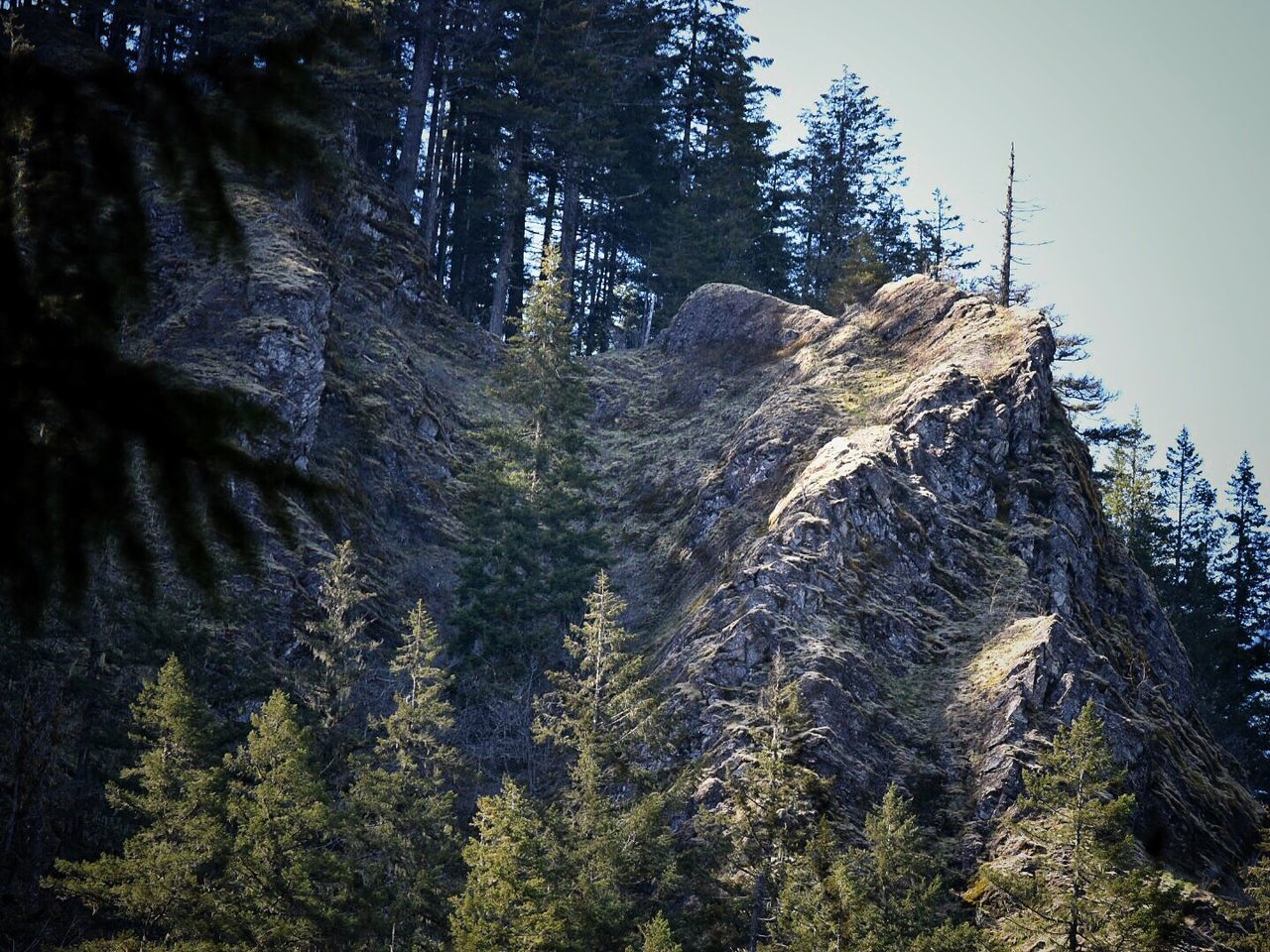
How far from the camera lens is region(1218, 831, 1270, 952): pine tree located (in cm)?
1752

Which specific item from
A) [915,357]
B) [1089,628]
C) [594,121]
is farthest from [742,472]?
[594,121]

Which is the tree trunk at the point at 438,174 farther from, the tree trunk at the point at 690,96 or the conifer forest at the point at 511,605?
the tree trunk at the point at 690,96

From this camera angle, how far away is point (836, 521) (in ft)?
84.8

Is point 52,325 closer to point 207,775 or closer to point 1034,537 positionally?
point 207,775

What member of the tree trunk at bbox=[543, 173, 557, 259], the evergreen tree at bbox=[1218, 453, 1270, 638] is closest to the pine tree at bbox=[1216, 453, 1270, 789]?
the evergreen tree at bbox=[1218, 453, 1270, 638]

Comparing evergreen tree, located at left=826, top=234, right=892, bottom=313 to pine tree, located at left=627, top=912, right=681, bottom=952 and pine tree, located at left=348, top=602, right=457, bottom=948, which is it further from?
pine tree, located at left=627, top=912, right=681, bottom=952

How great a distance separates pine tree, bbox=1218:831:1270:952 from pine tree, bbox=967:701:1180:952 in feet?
3.70

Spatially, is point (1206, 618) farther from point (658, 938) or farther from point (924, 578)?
point (658, 938)

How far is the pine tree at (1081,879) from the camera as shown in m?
16.1

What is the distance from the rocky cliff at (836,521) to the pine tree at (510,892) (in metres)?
4.01

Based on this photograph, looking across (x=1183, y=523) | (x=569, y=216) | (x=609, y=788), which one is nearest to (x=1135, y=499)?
(x=1183, y=523)

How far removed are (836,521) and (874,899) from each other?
9.83m

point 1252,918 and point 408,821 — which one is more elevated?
point 408,821

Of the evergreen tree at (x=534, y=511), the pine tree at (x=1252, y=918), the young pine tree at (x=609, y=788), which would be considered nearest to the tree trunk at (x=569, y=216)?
the evergreen tree at (x=534, y=511)
